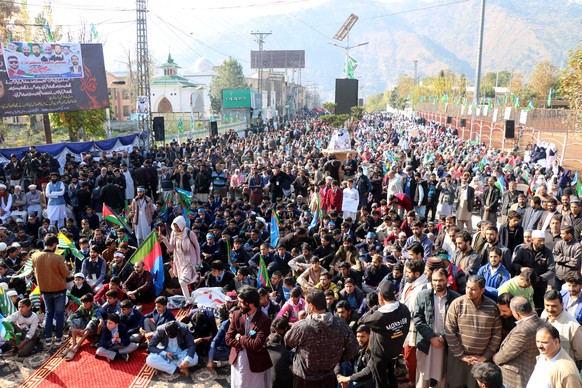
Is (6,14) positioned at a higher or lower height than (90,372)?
higher

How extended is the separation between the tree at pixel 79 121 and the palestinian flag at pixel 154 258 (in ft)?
61.1

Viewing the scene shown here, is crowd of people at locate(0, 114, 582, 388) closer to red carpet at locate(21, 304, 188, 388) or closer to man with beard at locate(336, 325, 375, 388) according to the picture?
man with beard at locate(336, 325, 375, 388)

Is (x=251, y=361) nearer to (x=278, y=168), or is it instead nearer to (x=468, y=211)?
(x=468, y=211)

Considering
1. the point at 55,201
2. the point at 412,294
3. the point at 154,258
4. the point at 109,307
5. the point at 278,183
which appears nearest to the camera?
the point at 412,294

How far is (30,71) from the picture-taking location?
1830 centimetres

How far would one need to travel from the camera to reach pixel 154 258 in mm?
8289

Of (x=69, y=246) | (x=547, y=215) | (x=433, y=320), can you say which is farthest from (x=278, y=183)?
(x=433, y=320)

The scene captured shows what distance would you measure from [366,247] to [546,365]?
495 centimetres

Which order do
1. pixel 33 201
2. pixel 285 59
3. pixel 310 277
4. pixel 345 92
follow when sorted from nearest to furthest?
1. pixel 310 277
2. pixel 33 201
3. pixel 345 92
4. pixel 285 59

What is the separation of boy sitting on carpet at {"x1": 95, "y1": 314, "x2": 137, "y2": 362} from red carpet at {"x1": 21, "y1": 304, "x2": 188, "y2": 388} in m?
0.09

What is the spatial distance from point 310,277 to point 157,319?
207 cm

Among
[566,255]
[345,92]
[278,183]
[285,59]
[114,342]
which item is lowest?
[114,342]

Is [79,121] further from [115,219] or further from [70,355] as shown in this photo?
[70,355]

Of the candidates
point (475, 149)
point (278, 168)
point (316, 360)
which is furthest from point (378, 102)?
point (316, 360)
